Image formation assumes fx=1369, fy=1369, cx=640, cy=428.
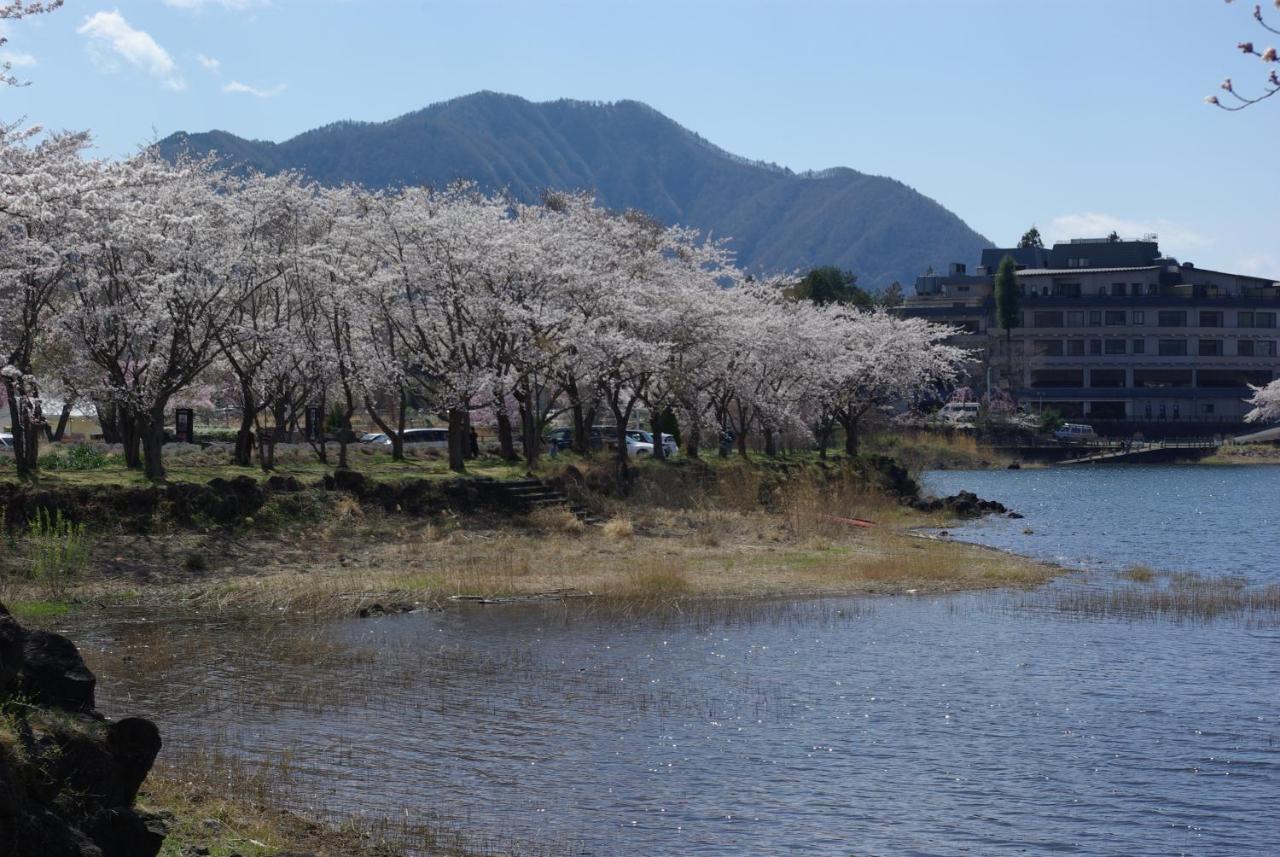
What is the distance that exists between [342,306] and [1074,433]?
272ft

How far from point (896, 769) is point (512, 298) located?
1177 inches

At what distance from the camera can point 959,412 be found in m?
109

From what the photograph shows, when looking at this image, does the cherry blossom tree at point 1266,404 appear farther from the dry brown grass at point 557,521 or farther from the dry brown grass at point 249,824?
the dry brown grass at point 249,824

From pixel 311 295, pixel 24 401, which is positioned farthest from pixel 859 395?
pixel 24 401

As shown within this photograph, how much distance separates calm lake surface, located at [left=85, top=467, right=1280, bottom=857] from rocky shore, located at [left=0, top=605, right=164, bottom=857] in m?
3.52

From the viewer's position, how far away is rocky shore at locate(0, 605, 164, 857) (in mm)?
8375

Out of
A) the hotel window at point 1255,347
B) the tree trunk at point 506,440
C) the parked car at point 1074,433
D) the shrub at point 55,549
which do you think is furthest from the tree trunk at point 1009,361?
the shrub at point 55,549

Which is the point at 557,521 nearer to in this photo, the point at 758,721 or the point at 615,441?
the point at 758,721

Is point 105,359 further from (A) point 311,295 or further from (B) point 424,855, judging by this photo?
(B) point 424,855

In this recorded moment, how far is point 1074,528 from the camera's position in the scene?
5031 cm

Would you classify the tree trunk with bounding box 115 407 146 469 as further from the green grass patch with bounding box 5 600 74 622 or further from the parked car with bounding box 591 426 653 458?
the parked car with bounding box 591 426 653 458

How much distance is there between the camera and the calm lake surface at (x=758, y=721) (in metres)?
13.5

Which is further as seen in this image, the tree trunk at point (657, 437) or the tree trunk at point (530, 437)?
the tree trunk at point (657, 437)

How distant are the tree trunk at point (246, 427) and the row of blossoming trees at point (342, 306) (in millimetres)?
150
